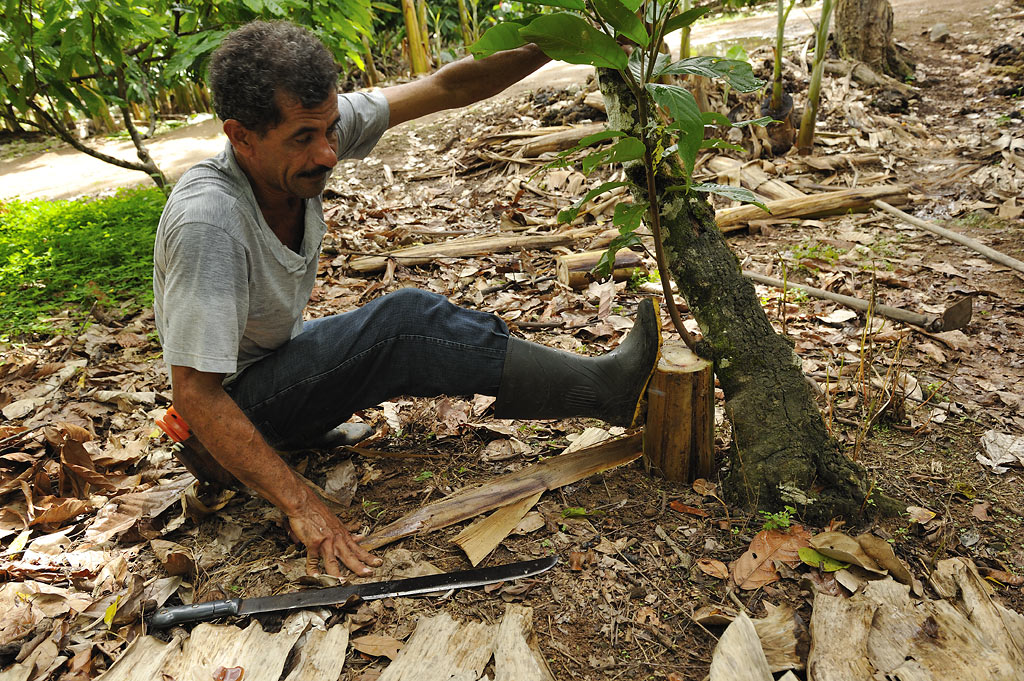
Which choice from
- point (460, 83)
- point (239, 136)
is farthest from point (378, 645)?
point (460, 83)

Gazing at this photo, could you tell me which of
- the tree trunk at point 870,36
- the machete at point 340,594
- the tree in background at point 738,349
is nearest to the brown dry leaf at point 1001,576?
the tree in background at point 738,349

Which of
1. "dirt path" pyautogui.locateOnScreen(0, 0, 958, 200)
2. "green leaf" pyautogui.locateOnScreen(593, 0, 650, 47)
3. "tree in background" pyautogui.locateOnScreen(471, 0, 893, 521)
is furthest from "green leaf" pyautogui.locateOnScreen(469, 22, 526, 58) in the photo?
"dirt path" pyautogui.locateOnScreen(0, 0, 958, 200)

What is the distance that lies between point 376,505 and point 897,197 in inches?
177

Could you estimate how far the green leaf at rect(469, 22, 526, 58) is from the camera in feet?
4.92

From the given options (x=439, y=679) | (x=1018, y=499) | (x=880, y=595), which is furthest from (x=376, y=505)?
(x=1018, y=499)

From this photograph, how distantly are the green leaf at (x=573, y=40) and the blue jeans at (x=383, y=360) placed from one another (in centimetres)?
94

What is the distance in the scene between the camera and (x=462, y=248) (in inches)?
175

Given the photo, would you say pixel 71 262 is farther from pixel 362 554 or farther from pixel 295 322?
pixel 362 554

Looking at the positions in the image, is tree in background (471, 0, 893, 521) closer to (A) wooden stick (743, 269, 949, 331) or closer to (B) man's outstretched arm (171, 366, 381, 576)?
(A) wooden stick (743, 269, 949, 331)

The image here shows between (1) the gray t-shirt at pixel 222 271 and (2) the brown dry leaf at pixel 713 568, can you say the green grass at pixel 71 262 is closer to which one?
(1) the gray t-shirt at pixel 222 271

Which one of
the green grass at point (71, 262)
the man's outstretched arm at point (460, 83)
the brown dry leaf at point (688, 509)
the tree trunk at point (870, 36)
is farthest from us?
the tree trunk at point (870, 36)

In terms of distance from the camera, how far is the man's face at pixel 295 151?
187 centimetres

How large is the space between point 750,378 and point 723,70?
96 cm

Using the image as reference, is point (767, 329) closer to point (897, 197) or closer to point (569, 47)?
point (569, 47)
